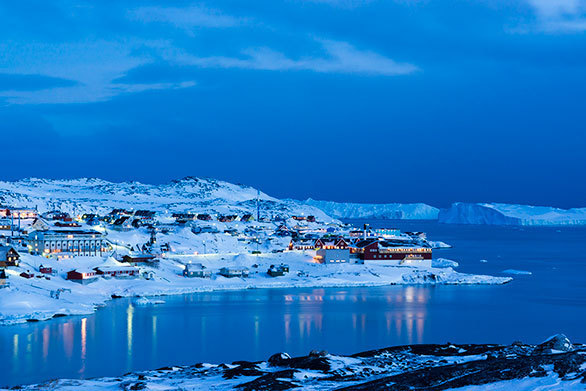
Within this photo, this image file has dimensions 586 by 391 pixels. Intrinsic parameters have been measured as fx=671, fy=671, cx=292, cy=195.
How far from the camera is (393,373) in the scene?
15.7 metres

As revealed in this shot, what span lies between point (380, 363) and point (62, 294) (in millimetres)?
17726

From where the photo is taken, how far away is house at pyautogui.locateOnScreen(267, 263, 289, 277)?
136 ft

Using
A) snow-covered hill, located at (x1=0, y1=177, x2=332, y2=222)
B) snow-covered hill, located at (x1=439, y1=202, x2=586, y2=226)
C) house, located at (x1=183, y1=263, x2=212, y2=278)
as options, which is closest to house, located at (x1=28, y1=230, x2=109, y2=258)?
house, located at (x1=183, y1=263, x2=212, y2=278)

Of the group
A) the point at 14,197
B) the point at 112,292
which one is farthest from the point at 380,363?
the point at 14,197

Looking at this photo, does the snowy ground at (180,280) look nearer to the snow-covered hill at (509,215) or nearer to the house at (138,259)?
the house at (138,259)

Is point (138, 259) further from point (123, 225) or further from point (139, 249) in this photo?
point (123, 225)

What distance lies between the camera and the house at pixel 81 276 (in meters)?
33.7

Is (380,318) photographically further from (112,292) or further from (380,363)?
(112,292)

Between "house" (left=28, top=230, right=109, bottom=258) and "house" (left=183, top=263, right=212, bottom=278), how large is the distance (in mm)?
5982

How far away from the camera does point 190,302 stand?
31797 mm

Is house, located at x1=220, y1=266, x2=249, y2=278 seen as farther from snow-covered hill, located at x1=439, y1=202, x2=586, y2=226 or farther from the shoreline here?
snow-covered hill, located at x1=439, y1=202, x2=586, y2=226

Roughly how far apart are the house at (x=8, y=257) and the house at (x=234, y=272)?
11.8 metres

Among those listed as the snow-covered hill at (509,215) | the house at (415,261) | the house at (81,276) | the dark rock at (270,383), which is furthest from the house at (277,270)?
the snow-covered hill at (509,215)

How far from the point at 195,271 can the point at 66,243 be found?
8.72m
